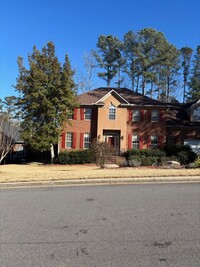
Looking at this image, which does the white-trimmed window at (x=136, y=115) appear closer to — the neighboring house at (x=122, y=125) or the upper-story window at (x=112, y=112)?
the neighboring house at (x=122, y=125)

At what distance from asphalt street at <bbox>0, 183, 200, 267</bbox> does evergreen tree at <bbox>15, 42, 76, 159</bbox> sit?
1872cm

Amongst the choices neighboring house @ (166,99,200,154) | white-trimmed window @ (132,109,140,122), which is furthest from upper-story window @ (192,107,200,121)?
white-trimmed window @ (132,109,140,122)

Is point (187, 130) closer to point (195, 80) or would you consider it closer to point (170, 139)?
point (170, 139)

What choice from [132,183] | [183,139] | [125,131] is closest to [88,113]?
[125,131]

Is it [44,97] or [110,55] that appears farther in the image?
[110,55]

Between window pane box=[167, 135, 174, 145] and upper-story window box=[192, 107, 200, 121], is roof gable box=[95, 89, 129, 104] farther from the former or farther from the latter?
upper-story window box=[192, 107, 200, 121]

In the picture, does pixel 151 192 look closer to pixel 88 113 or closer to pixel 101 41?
pixel 88 113

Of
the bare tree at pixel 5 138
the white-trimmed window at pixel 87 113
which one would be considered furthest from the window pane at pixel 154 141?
the bare tree at pixel 5 138

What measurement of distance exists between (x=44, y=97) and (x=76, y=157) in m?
6.24

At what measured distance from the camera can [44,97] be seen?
1114 inches

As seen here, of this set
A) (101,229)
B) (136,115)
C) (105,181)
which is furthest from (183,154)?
(101,229)

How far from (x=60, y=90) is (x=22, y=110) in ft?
14.3

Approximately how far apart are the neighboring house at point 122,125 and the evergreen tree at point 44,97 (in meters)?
3.50

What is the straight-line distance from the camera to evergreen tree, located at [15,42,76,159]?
28.4m
